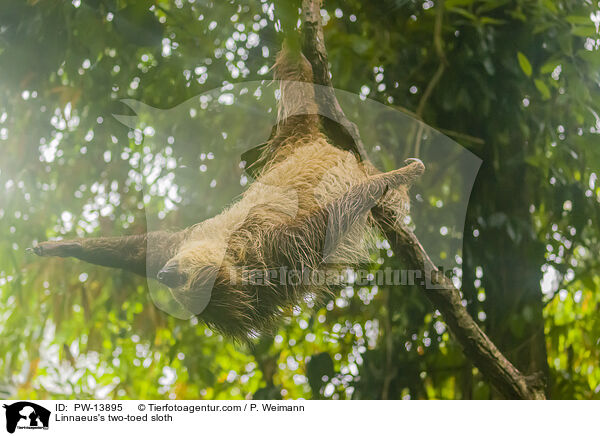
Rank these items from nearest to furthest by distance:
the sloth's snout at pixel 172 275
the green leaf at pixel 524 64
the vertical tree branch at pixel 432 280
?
the sloth's snout at pixel 172 275, the vertical tree branch at pixel 432 280, the green leaf at pixel 524 64

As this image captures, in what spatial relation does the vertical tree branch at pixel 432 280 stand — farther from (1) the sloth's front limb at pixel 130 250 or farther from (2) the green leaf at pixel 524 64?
(1) the sloth's front limb at pixel 130 250

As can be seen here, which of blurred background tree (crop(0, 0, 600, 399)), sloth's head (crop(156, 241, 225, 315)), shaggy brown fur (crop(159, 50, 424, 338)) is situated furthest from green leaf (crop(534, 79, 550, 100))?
sloth's head (crop(156, 241, 225, 315))

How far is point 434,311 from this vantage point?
79cm

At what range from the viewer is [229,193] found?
76cm

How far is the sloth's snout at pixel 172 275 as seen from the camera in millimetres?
540

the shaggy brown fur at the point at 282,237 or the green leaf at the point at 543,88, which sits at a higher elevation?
the green leaf at the point at 543,88

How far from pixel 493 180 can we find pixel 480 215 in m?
0.07

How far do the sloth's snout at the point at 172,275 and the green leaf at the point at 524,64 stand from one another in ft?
2.31

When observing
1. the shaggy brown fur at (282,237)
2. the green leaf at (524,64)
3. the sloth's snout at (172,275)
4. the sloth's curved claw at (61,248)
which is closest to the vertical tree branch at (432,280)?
the shaggy brown fur at (282,237)

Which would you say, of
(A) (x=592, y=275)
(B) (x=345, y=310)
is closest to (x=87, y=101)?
(B) (x=345, y=310)

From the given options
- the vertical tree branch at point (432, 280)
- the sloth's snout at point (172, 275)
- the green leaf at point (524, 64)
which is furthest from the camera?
the green leaf at point (524, 64)

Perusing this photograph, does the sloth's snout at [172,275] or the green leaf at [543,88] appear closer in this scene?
the sloth's snout at [172,275]

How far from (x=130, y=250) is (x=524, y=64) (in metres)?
0.74
